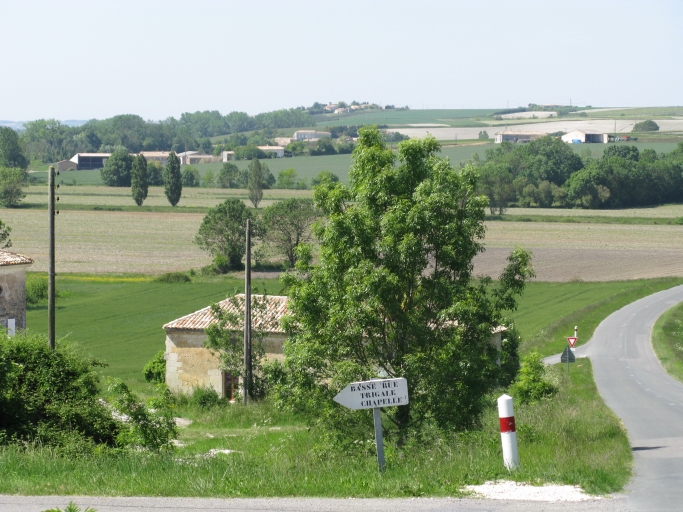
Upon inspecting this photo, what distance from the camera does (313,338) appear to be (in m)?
16.0

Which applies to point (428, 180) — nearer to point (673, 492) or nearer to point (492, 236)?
point (673, 492)

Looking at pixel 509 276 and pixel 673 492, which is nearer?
pixel 673 492

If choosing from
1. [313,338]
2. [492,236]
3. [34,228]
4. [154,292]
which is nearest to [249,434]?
[313,338]

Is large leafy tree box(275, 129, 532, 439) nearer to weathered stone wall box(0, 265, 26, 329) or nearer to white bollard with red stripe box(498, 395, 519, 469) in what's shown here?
white bollard with red stripe box(498, 395, 519, 469)

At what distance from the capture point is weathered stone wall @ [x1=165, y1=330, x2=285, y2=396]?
32375 millimetres

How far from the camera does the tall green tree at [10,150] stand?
168875 mm

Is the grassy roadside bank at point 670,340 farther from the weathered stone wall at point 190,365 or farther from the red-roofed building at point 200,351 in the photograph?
the weathered stone wall at point 190,365

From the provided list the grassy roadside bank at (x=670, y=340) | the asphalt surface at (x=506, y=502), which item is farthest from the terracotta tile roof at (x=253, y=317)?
the grassy roadside bank at (x=670, y=340)

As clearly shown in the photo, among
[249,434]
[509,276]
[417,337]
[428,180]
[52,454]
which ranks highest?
[428,180]

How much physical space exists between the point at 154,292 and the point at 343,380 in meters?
44.0

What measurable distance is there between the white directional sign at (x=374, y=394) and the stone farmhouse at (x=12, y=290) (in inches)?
983

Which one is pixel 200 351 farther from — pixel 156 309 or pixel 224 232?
pixel 224 232

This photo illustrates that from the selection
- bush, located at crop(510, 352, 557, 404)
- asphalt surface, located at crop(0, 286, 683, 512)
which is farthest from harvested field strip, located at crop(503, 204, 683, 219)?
asphalt surface, located at crop(0, 286, 683, 512)

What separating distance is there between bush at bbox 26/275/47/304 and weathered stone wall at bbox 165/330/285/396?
24563 mm
